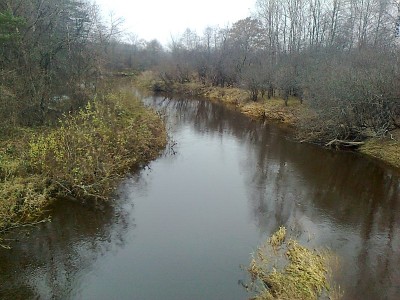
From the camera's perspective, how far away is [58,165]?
1334 cm

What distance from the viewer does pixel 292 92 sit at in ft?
105

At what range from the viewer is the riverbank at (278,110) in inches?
770

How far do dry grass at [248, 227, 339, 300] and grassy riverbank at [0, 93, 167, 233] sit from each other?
250 inches

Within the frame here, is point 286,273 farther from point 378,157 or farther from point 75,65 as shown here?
point 75,65

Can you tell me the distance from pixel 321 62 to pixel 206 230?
2145cm

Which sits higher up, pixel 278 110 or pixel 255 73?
pixel 255 73

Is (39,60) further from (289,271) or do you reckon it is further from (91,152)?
(289,271)

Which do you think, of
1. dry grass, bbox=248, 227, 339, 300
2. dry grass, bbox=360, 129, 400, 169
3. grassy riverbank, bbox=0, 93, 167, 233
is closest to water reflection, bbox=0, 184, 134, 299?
grassy riverbank, bbox=0, 93, 167, 233

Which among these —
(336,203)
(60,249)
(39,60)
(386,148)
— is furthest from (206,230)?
(39,60)

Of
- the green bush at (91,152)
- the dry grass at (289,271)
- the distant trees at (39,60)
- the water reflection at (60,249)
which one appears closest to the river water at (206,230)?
the water reflection at (60,249)

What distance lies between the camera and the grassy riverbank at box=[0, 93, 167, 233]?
11.8m

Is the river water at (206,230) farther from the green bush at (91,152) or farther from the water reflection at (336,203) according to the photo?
the green bush at (91,152)

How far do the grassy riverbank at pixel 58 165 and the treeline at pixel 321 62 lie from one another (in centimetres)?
1219

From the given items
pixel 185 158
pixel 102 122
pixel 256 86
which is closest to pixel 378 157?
pixel 185 158
